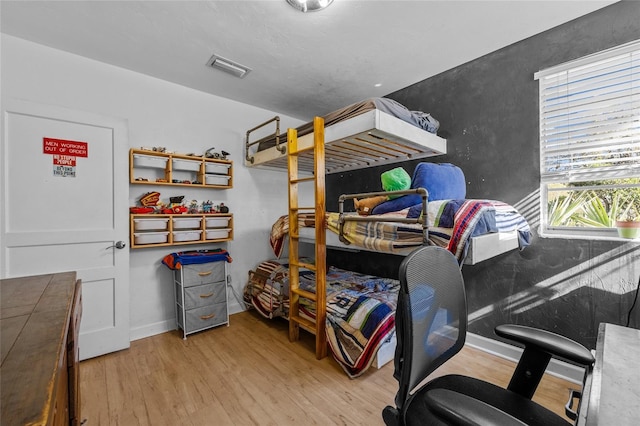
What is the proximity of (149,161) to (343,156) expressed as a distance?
2.01 m

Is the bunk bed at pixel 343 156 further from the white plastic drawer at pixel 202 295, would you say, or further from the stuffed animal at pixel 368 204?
the white plastic drawer at pixel 202 295

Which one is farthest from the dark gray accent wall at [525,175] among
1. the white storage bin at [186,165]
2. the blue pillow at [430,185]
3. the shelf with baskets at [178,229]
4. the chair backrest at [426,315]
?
the shelf with baskets at [178,229]

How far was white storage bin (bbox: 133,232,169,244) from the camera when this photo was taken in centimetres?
251

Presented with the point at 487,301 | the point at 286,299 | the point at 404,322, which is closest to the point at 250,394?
the point at 286,299

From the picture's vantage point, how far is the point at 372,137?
2309 mm

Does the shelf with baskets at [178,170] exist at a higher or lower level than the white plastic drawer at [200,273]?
higher

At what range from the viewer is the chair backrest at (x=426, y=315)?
89cm

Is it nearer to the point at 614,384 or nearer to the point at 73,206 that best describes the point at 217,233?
the point at 73,206

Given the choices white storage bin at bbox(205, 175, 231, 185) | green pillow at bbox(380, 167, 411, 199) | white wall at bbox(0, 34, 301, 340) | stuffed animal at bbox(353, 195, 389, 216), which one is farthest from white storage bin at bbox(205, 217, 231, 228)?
green pillow at bbox(380, 167, 411, 199)

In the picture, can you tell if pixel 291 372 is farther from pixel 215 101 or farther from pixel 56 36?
pixel 56 36

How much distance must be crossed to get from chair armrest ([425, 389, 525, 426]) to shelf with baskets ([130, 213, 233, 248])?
8.69 ft

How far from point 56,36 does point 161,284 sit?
2334 mm

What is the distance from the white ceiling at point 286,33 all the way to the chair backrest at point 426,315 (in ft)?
5.99

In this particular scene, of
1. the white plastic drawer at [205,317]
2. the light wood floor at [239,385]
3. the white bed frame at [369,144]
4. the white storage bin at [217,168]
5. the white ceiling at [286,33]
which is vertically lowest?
the light wood floor at [239,385]
